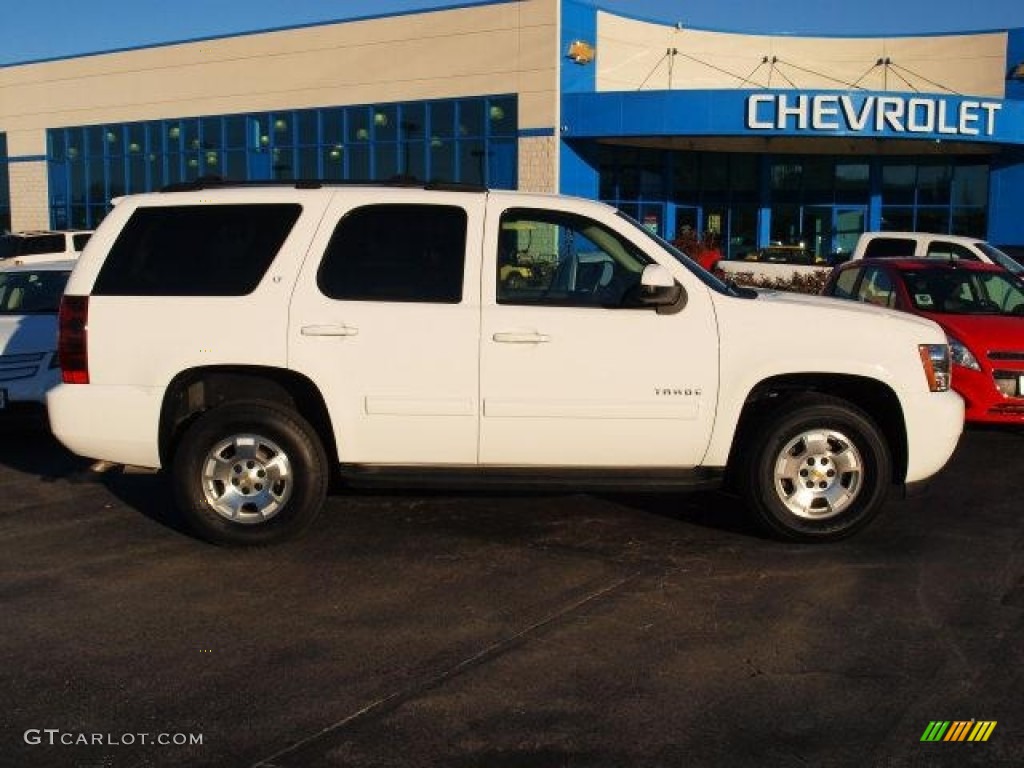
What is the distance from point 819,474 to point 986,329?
3.46 meters

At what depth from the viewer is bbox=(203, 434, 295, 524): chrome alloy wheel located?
5.97m

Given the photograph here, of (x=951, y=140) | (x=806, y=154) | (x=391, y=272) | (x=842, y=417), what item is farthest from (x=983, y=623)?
(x=806, y=154)

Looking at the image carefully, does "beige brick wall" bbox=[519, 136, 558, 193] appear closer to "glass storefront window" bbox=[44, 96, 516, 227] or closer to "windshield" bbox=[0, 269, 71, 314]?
"glass storefront window" bbox=[44, 96, 516, 227]

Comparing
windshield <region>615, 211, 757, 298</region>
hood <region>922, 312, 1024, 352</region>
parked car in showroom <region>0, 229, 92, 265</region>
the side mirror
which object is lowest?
hood <region>922, 312, 1024, 352</region>

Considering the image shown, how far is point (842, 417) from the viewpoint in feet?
19.5

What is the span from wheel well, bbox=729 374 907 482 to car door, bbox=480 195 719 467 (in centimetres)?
41

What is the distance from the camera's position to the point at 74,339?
19.6 feet

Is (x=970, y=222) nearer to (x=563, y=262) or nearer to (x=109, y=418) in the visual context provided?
(x=563, y=262)

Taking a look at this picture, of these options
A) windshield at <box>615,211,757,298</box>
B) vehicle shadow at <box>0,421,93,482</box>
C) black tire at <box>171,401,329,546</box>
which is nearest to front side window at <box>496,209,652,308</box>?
windshield at <box>615,211,757,298</box>

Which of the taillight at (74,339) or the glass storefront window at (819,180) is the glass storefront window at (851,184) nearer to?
the glass storefront window at (819,180)

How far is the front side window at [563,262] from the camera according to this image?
19.4 ft

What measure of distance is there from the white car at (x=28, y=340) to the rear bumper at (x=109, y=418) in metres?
2.31

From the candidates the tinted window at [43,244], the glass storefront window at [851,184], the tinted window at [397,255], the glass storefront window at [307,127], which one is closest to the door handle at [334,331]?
the tinted window at [397,255]

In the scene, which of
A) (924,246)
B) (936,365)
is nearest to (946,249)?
(924,246)
